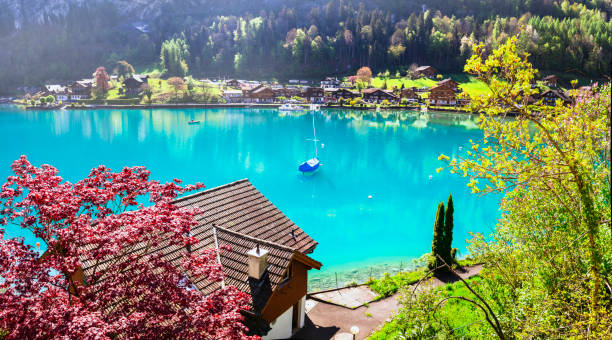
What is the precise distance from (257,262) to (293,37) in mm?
155447

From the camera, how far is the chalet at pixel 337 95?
107 metres

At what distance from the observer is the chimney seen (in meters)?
10.1

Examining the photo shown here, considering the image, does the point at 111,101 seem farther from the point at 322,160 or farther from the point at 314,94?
the point at 322,160

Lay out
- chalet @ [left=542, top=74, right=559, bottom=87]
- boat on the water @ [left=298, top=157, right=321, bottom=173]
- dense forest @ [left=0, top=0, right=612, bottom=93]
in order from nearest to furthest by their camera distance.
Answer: boat on the water @ [left=298, top=157, right=321, bottom=173] < chalet @ [left=542, top=74, right=559, bottom=87] < dense forest @ [left=0, top=0, right=612, bottom=93]

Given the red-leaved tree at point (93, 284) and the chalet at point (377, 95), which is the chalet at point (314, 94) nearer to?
the chalet at point (377, 95)

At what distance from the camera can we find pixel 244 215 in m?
13.1

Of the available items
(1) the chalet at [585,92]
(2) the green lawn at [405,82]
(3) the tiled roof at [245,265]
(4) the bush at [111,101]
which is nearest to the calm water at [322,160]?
(3) the tiled roof at [245,265]

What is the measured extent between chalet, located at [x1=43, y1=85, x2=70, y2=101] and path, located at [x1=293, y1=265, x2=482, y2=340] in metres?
122

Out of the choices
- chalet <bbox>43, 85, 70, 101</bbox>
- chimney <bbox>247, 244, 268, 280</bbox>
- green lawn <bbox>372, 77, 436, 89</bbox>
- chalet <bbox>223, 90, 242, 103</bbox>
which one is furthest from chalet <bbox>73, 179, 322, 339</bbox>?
chalet <bbox>43, 85, 70, 101</bbox>

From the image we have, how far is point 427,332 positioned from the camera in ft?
29.0

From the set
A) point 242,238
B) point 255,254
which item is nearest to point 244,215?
point 242,238

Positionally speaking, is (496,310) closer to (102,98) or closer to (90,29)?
(102,98)

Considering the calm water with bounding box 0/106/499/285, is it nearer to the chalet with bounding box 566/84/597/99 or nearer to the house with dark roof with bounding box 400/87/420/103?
the house with dark roof with bounding box 400/87/420/103

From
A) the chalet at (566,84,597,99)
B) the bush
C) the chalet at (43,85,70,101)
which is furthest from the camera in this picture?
the chalet at (43,85,70,101)
